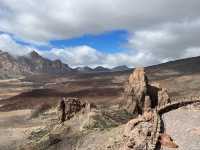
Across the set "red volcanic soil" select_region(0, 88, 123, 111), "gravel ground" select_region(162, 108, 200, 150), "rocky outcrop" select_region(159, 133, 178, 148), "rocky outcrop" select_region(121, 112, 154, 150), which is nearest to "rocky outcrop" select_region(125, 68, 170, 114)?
"gravel ground" select_region(162, 108, 200, 150)

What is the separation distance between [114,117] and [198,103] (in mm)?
16991

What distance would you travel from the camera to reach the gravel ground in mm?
28837

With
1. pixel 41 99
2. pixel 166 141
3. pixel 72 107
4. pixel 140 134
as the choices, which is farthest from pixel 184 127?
pixel 41 99

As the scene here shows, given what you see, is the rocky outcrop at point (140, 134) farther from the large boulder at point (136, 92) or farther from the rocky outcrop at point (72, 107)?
the large boulder at point (136, 92)

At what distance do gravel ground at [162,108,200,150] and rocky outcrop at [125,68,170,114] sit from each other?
20.7 metres

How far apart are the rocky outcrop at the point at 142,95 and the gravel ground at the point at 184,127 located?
67.9ft

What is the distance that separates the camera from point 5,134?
246ft

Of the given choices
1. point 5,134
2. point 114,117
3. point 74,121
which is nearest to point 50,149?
point 74,121

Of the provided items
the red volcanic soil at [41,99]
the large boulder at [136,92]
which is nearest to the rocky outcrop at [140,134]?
the large boulder at [136,92]

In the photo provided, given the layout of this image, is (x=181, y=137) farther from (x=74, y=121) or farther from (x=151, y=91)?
(x=151, y=91)

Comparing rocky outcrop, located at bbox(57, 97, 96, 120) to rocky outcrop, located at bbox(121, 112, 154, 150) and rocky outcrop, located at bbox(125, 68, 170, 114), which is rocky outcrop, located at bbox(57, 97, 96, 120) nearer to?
rocky outcrop, located at bbox(125, 68, 170, 114)

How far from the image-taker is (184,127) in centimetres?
3198

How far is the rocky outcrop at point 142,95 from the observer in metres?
58.7

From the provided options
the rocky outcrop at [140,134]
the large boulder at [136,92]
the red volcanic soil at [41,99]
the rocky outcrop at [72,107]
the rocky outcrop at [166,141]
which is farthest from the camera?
the red volcanic soil at [41,99]
